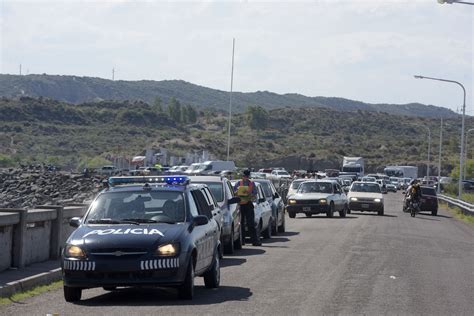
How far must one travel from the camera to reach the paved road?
12883 millimetres

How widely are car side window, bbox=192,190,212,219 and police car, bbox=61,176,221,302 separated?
0.17 ft

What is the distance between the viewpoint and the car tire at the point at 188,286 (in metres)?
13.2

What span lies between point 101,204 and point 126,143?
106 metres

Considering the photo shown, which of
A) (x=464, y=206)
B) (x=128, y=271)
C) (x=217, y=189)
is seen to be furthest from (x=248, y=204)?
(x=464, y=206)

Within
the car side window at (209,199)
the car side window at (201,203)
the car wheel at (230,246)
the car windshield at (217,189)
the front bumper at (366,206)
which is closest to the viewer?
the car side window at (201,203)

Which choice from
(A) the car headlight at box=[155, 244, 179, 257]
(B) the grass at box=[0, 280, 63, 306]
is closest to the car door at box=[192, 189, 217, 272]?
(A) the car headlight at box=[155, 244, 179, 257]

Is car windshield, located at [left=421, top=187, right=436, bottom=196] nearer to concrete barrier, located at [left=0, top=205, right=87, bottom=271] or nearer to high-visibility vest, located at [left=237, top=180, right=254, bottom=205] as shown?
high-visibility vest, located at [left=237, top=180, right=254, bottom=205]

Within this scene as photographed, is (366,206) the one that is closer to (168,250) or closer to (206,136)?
(168,250)

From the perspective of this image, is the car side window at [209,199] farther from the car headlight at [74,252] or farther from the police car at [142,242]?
the car headlight at [74,252]

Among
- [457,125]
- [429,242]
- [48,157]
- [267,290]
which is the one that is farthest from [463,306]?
[457,125]

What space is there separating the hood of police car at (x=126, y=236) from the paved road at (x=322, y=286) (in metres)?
0.83

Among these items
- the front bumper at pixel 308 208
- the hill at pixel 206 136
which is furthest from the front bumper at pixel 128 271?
the hill at pixel 206 136

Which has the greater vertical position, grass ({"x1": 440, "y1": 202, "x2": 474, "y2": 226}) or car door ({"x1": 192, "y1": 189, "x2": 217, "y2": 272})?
car door ({"x1": 192, "y1": 189, "x2": 217, "y2": 272})

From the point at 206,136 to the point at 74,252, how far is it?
124781 mm
